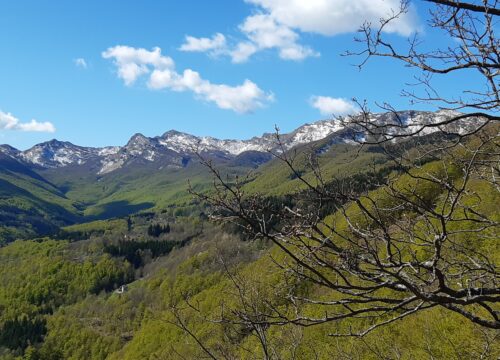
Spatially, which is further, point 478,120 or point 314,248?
point 478,120

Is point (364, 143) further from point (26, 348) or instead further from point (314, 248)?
point (26, 348)

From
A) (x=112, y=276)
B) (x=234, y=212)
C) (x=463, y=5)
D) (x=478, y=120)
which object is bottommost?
(x=112, y=276)

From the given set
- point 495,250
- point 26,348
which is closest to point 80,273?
point 26,348

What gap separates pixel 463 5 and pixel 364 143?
1575 mm

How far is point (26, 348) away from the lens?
136 m

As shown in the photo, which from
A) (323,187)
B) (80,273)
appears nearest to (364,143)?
(323,187)

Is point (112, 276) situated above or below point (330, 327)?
below

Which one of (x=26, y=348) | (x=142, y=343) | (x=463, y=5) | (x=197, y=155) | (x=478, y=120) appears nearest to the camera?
(x=463, y=5)

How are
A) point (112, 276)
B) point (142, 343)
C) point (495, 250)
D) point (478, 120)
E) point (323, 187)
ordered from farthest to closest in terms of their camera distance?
1. point (112, 276)
2. point (142, 343)
3. point (495, 250)
4. point (478, 120)
5. point (323, 187)

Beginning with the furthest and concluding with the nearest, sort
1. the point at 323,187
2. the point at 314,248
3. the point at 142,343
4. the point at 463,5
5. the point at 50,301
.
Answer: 1. the point at 50,301
2. the point at 142,343
3. the point at 323,187
4. the point at 314,248
5. the point at 463,5

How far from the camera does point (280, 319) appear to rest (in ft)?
17.1

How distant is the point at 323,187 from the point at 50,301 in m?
195

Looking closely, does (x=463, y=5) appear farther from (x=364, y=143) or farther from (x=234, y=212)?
(x=234, y=212)

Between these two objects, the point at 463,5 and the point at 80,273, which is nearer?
the point at 463,5
